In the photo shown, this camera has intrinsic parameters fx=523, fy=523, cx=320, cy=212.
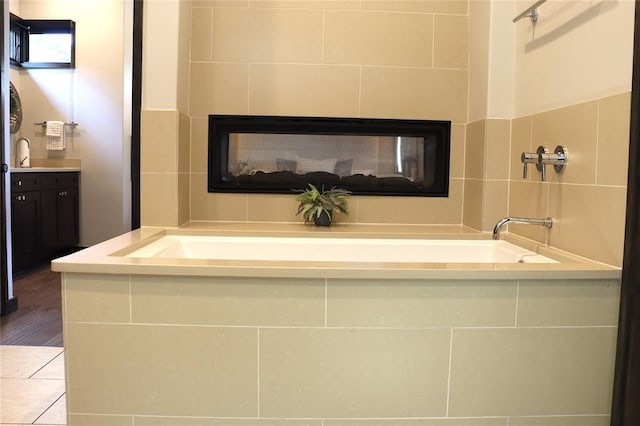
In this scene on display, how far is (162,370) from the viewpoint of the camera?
1.57 meters

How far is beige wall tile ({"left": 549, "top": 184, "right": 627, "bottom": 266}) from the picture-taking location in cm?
161

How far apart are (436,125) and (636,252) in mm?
1372

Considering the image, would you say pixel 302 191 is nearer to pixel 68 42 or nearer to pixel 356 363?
pixel 356 363

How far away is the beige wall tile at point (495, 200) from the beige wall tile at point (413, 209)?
0.29m

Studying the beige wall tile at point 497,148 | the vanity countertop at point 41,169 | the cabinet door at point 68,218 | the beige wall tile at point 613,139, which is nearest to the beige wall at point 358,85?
the beige wall tile at point 497,148

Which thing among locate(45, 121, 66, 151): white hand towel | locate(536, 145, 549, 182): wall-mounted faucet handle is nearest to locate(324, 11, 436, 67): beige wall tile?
locate(536, 145, 549, 182): wall-mounted faucet handle

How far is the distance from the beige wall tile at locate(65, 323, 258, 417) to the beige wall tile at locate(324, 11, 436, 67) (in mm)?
1639

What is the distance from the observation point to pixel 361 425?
160 centimetres

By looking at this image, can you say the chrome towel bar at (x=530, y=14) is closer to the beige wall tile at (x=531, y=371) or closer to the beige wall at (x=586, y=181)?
the beige wall at (x=586, y=181)

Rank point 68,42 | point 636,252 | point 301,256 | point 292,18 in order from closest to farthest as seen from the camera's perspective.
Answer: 1. point 636,252
2. point 301,256
3. point 292,18
4. point 68,42

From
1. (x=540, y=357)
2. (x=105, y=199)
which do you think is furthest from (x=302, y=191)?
(x=105, y=199)

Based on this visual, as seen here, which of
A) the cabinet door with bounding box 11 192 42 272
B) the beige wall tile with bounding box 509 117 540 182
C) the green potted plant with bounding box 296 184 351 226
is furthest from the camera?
the cabinet door with bounding box 11 192 42 272

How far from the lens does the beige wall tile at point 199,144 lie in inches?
105

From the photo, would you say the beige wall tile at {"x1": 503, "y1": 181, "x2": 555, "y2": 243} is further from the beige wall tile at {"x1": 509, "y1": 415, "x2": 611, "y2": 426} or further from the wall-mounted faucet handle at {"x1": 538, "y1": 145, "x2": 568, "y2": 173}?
the beige wall tile at {"x1": 509, "y1": 415, "x2": 611, "y2": 426}
